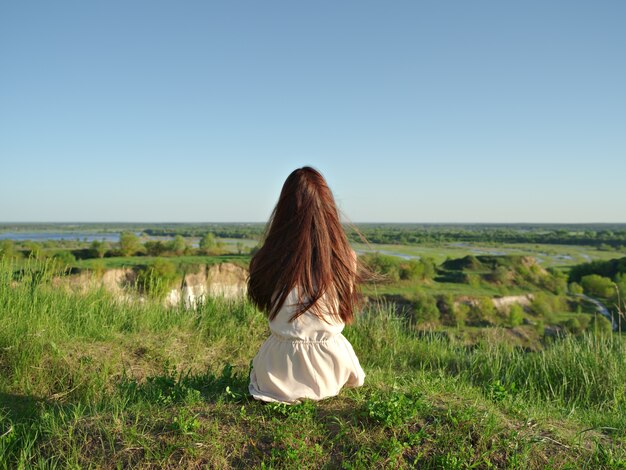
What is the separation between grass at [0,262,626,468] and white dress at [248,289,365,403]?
0.12m

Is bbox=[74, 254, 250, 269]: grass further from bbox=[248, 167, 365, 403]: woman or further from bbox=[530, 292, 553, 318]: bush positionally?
bbox=[530, 292, 553, 318]: bush

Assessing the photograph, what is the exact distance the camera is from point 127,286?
7.91 meters

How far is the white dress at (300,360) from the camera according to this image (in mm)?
3207

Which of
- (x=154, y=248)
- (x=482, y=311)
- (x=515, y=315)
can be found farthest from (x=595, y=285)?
(x=154, y=248)

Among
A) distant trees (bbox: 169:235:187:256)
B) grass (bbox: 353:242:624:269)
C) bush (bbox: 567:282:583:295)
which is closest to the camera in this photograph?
distant trees (bbox: 169:235:187:256)

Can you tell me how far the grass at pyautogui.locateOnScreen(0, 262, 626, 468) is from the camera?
9.08 feet

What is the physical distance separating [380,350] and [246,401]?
12.5 ft

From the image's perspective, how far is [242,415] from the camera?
3.07m

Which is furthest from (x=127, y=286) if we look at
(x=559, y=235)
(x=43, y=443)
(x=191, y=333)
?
(x=559, y=235)

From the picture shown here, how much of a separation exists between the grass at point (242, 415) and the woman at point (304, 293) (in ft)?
0.61

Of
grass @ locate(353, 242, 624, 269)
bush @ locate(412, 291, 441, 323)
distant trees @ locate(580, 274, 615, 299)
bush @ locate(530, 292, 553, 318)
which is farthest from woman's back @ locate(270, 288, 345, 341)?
grass @ locate(353, 242, 624, 269)

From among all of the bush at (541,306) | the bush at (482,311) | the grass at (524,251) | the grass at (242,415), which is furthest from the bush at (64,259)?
the grass at (524,251)

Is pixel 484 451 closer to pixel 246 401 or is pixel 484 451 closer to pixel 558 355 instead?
pixel 246 401

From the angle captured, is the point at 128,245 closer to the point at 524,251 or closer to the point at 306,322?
the point at 306,322
